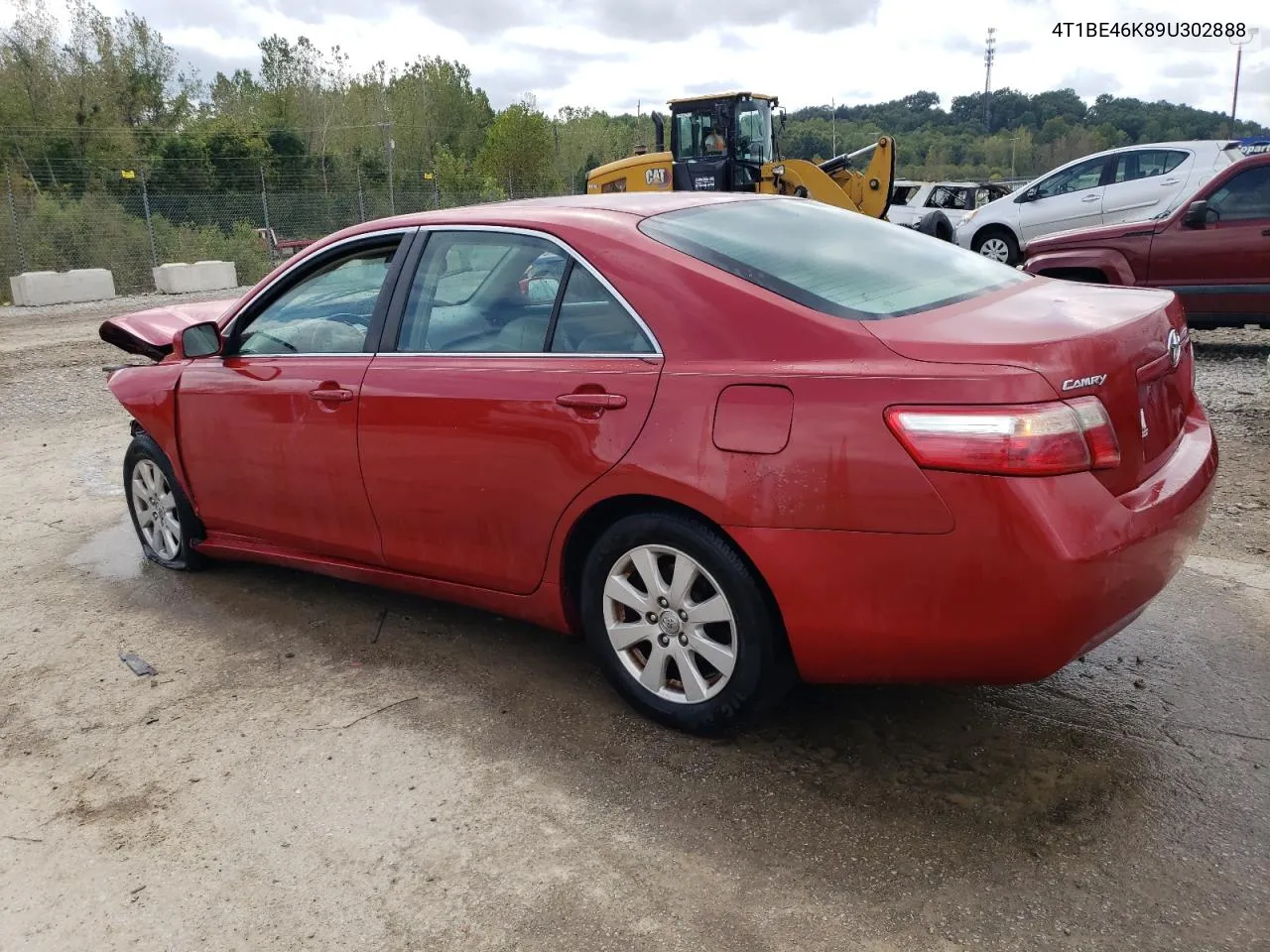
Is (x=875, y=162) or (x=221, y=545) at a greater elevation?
(x=875, y=162)

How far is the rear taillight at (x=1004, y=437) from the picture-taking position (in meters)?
2.62

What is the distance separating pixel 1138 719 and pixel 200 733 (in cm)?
299

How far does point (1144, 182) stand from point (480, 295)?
42.5 feet

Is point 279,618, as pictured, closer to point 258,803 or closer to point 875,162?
point 258,803

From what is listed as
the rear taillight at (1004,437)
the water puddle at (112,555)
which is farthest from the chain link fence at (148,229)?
the rear taillight at (1004,437)

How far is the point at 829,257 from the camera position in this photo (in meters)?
3.46

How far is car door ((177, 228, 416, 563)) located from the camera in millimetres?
4051

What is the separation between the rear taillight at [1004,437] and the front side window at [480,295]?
1.35m

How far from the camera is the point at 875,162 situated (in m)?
18.2

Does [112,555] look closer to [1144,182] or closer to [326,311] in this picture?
[326,311]

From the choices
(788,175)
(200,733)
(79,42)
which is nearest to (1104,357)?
(200,733)

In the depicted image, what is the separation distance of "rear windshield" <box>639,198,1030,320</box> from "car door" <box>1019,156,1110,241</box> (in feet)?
39.1

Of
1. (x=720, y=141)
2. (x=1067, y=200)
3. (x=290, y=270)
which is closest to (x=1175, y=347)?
(x=290, y=270)

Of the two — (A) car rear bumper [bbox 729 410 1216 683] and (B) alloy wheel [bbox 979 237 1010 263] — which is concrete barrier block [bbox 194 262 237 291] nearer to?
(B) alloy wheel [bbox 979 237 1010 263]
